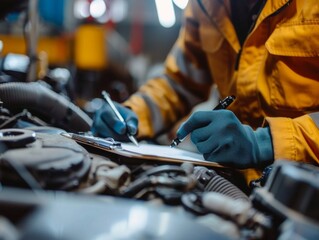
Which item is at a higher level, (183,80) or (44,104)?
(44,104)

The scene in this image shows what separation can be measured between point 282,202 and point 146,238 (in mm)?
220

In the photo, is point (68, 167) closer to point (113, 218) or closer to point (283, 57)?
point (113, 218)

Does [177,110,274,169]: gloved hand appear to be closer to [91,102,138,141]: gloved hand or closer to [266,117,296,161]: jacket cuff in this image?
[266,117,296,161]: jacket cuff

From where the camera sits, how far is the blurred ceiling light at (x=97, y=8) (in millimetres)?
3984

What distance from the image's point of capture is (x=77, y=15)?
3.83 meters

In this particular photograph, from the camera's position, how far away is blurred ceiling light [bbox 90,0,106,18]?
13.1 feet

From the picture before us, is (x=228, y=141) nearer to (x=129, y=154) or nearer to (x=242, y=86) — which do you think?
(x=129, y=154)

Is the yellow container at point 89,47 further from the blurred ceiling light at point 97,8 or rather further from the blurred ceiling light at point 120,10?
the blurred ceiling light at point 120,10

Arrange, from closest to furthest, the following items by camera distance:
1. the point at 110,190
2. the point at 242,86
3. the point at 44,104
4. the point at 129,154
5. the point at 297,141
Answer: the point at 110,190 < the point at 129,154 < the point at 297,141 < the point at 44,104 < the point at 242,86

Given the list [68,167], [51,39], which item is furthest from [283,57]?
[51,39]

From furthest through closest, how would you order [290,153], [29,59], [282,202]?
[29,59]
[290,153]
[282,202]

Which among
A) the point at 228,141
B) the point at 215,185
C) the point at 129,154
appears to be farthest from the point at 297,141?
the point at 129,154

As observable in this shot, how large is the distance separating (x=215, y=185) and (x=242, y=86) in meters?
0.56

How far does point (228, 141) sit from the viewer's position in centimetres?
95
